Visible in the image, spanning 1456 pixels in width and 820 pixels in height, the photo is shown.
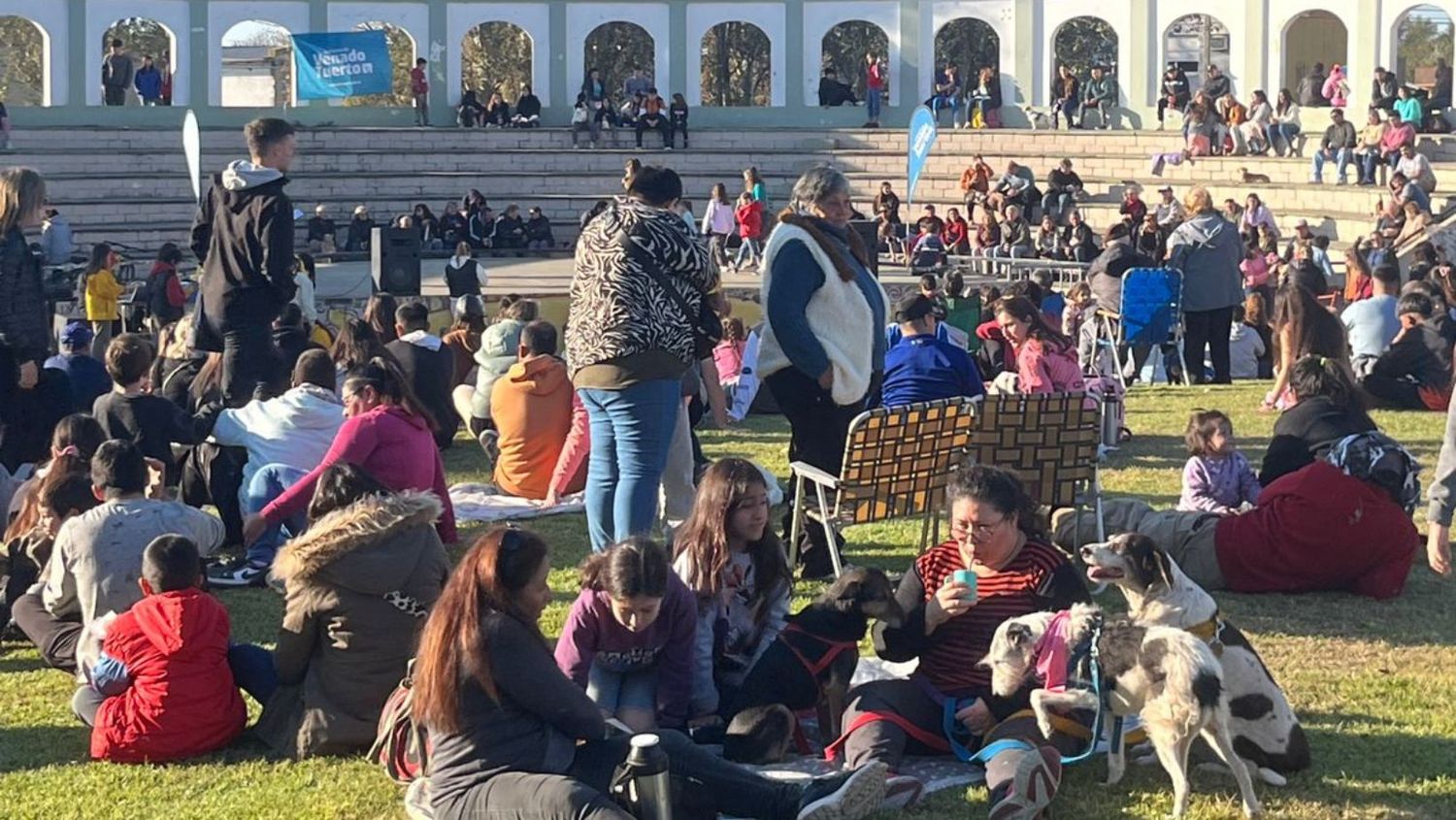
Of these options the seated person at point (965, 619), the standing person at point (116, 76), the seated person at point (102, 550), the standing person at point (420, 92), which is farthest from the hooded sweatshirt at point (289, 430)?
the standing person at point (116, 76)

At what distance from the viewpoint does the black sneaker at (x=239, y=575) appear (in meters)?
8.33

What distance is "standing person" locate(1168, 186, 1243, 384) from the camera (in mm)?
15227

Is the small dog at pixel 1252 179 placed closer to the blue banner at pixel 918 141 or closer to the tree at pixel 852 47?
the blue banner at pixel 918 141

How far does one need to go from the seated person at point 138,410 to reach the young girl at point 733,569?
3.35 meters

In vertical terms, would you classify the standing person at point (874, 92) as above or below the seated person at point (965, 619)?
above

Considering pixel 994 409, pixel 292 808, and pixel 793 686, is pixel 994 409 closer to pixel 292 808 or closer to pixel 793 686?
pixel 793 686

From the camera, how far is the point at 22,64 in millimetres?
54906

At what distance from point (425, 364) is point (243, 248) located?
6.26 feet

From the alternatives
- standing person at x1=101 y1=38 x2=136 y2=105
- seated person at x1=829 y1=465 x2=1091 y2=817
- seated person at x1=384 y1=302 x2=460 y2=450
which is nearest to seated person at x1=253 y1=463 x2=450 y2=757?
seated person at x1=829 y1=465 x2=1091 y2=817

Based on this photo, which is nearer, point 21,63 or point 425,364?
point 425,364

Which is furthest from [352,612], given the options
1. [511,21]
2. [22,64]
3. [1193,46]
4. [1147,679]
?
[22,64]

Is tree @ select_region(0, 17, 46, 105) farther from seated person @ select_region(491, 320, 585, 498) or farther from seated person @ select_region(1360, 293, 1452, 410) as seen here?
seated person @ select_region(491, 320, 585, 498)

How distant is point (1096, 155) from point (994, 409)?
24.5m

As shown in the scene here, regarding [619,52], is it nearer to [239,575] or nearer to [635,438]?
[239,575]
